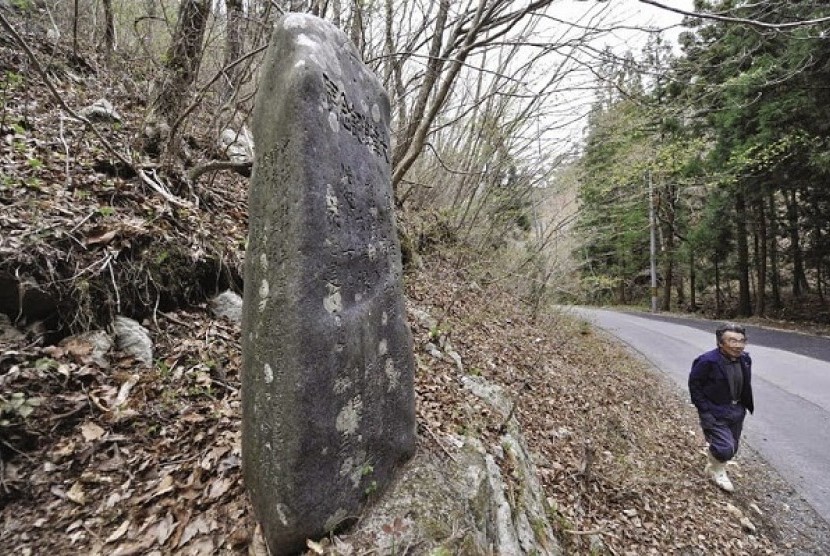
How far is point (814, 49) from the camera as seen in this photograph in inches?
423

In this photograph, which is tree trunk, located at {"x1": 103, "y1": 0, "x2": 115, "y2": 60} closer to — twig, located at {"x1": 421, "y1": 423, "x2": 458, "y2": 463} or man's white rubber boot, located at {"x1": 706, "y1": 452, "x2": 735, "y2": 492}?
twig, located at {"x1": 421, "y1": 423, "x2": 458, "y2": 463}

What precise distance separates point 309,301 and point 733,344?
5103 mm

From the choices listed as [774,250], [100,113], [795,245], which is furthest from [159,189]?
[795,245]

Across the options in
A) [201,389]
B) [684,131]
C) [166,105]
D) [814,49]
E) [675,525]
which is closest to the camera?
[201,389]

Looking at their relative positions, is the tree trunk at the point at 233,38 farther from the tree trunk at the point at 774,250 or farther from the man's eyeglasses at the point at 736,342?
the tree trunk at the point at 774,250

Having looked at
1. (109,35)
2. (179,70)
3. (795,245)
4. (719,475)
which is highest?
(109,35)

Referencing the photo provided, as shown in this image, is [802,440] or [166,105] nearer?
[166,105]

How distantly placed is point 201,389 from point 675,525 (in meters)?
4.76

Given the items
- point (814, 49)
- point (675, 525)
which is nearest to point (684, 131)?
point (814, 49)

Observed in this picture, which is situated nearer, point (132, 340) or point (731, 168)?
point (132, 340)

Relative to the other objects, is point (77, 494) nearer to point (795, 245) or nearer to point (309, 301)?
point (309, 301)

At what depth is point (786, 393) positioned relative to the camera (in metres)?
7.36

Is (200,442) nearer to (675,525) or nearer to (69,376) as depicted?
(69,376)

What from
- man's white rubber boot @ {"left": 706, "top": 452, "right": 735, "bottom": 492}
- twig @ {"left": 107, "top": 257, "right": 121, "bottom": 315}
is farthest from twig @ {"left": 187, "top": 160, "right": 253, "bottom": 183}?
man's white rubber boot @ {"left": 706, "top": 452, "right": 735, "bottom": 492}
